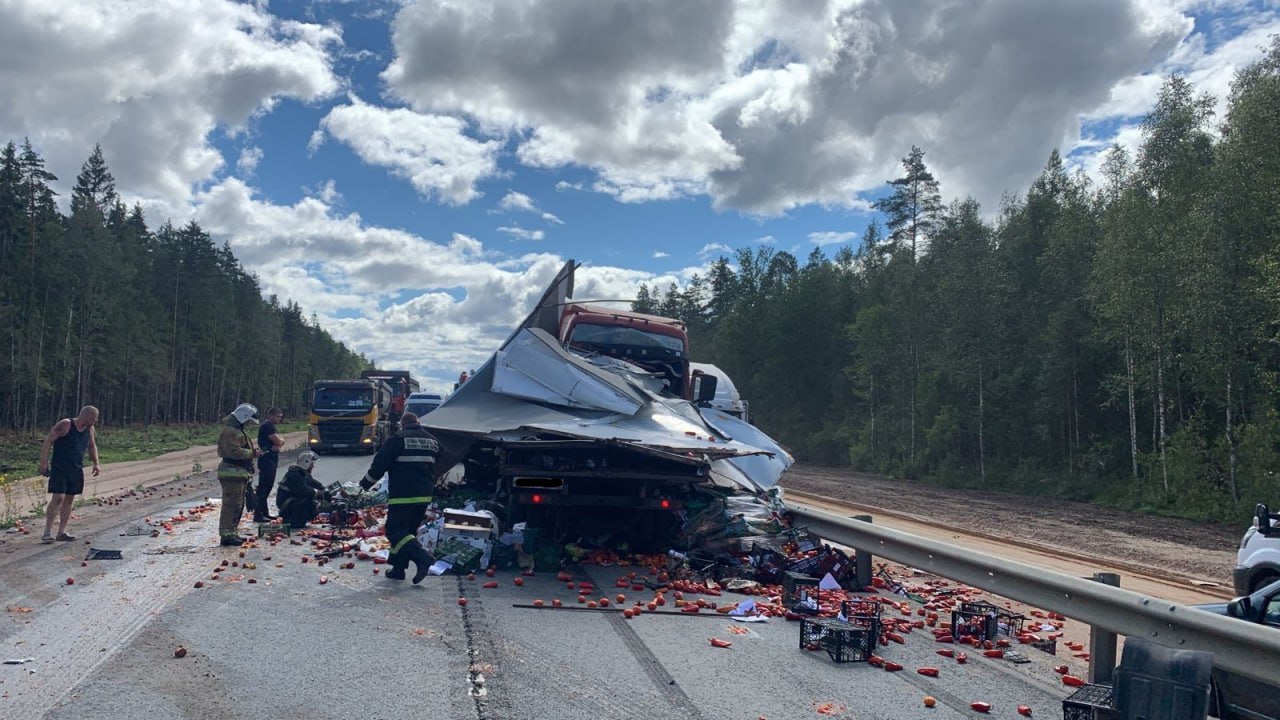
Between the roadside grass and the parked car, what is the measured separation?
14.6 metres

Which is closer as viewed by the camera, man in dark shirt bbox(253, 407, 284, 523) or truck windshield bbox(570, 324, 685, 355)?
man in dark shirt bbox(253, 407, 284, 523)

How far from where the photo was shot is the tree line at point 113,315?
45.2 meters

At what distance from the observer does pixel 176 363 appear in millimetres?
68625

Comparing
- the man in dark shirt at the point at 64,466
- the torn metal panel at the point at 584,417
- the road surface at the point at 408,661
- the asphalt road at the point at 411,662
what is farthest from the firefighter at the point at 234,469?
the torn metal panel at the point at 584,417

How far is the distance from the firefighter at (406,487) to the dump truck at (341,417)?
71.6 ft

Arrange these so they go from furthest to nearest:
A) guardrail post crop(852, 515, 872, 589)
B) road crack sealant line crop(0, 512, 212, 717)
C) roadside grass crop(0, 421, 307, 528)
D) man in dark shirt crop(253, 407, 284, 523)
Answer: roadside grass crop(0, 421, 307, 528), man in dark shirt crop(253, 407, 284, 523), guardrail post crop(852, 515, 872, 589), road crack sealant line crop(0, 512, 212, 717)

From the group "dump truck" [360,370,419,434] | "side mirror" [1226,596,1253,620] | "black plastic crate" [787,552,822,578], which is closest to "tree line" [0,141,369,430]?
"dump truck" [360,370,419,434]

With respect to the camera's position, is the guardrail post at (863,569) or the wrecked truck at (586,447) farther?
the wrecked truck at (586,447)

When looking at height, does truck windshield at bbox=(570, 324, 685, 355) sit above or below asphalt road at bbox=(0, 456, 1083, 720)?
above

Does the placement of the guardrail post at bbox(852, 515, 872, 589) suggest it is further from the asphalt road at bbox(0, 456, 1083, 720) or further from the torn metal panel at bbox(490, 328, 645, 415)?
the torn metal panel at bbox(490, 328, 645, 415)

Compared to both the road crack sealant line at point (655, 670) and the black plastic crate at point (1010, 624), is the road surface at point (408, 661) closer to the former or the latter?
the road crack sealant line at point (655, 670)

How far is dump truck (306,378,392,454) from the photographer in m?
29.7

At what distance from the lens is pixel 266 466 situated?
12789 millimetres

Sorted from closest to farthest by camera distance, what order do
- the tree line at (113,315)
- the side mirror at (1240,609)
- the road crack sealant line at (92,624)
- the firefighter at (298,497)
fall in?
the road crack sealant line at (92,624) → the side mirror at (1240,609) → the firefighter at (298,497) → the tree line at (113,315)
